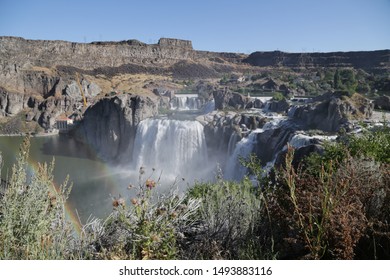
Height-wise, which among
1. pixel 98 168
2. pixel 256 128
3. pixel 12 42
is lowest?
pixel 98 168

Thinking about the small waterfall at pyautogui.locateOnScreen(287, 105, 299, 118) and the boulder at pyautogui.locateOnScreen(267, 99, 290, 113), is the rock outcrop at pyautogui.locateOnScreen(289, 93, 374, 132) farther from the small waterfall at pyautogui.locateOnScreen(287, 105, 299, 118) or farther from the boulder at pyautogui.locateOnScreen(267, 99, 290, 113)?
the boulder at pyautogui.locateOnScreen(267, 99, 290, 113)

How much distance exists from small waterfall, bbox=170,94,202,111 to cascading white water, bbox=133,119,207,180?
909cm

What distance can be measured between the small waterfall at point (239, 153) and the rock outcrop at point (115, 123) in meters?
10.6

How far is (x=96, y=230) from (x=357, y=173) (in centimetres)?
226

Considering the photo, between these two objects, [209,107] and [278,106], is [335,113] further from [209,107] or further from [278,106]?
[209,107]

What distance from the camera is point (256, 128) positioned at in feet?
59.3

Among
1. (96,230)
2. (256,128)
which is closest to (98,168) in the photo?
(256,128)

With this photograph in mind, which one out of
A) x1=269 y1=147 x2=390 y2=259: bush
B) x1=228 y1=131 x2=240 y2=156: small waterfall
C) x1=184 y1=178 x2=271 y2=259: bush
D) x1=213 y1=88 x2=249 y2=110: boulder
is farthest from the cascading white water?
x1=269 y1=147 x2=390 y2=259: bush

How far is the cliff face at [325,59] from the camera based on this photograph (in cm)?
3069

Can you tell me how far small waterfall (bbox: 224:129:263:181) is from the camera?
16375 mm

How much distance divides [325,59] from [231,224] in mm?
42233

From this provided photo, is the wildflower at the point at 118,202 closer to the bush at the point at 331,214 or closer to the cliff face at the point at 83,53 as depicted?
the bush at the point at 331,214
